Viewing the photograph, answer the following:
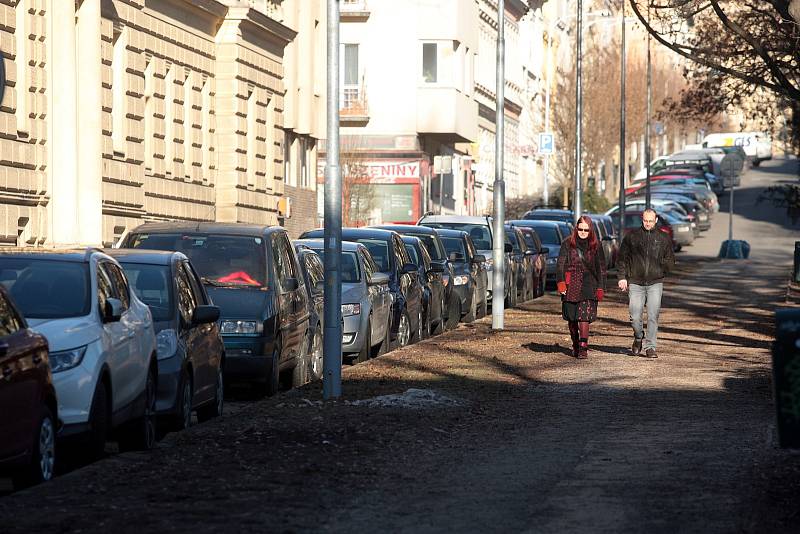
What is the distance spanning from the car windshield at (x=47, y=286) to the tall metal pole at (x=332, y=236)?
4195 millimetres

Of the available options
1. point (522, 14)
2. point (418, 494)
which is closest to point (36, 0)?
point (418, 494)

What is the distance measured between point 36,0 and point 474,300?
28.7ft

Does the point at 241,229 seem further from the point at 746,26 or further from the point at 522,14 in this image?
the point at 522,14

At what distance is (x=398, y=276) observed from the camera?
23828 mm

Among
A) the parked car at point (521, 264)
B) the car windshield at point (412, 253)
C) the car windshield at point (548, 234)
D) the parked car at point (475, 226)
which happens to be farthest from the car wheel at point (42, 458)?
the car windshield at point (548, 234)

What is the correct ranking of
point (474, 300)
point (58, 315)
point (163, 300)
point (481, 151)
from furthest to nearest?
point (481, 151), point (474, 300), point (163, 300), point (58, 315)

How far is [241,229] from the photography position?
18.3 meters

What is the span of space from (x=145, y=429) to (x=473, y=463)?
8.21ft

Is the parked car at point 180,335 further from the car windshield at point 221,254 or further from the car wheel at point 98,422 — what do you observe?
the car windshield at point 221,254

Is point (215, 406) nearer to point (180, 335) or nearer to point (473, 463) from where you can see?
point (180, 335)

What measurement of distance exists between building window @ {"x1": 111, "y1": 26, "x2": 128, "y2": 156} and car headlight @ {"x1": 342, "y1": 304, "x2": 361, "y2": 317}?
12594 millimetres

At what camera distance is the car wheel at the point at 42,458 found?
1041cm

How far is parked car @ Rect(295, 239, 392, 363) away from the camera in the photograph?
20.7m

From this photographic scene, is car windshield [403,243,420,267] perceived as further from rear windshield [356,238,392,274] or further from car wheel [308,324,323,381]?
car wheel [308,324,323,381]
